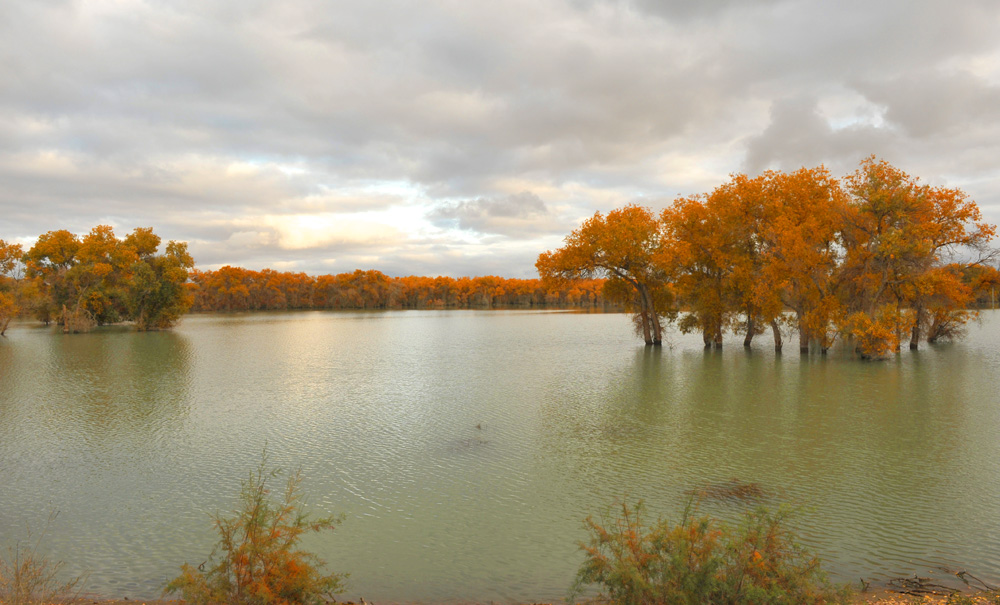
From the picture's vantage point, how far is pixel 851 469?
42.9 ft

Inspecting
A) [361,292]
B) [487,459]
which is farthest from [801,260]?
[361,292]

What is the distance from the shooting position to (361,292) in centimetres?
16362

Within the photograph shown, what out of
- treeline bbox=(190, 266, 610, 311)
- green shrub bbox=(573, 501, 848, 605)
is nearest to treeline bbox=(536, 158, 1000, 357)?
green shrub bbox=(573, 501, 848, 605)

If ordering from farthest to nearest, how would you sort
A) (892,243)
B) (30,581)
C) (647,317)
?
(647,317)
(892,243)
(30,581)

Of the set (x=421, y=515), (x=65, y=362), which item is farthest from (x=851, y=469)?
Answer: (x=65, y=362)

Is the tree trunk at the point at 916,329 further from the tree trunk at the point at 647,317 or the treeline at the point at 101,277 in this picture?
the treeline at the point at 101,277

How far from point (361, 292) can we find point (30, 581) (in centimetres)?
16033

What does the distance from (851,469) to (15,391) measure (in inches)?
1192

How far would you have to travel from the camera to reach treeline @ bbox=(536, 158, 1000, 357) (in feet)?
108

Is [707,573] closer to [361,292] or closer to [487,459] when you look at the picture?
[487,459]

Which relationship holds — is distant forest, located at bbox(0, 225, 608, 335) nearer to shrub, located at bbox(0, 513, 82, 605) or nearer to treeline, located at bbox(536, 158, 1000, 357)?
treeline, located at bbox(536, 158, 1000, 357)

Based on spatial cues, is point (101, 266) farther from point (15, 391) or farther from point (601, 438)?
point (601, 438)

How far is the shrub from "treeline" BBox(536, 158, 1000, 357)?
116 feet

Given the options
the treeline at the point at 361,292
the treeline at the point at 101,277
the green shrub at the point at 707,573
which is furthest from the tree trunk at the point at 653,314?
the treeline at the point at 361,292
